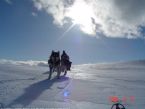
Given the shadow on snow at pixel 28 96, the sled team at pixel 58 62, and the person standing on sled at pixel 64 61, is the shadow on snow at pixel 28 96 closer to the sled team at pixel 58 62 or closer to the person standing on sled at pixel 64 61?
the sled team at pixel 58 62

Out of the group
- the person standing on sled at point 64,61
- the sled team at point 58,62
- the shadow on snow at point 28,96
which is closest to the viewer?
the shadow on snow at point 28,96

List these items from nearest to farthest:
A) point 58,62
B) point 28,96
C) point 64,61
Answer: point 28,96
point 58,62
point 64,61

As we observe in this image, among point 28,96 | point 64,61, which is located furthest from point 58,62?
point 28,96

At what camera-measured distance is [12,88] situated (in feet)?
50.6

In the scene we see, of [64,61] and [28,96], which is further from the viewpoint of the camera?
[64,61]

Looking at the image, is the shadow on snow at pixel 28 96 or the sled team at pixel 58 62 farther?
the sled team at pixel 58 62

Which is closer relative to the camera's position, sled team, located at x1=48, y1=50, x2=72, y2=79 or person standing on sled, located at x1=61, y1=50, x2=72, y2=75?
sled team, located at x1=48, y1=50, x2=72, y2=79

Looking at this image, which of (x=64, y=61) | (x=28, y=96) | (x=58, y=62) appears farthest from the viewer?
(x=64, y=61)

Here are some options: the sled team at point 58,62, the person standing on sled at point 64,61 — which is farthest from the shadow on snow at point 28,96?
the person standing on sled at point 64,61

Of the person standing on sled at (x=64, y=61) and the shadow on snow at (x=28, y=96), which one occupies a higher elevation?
the person standing on sled at (x=64, y=61)

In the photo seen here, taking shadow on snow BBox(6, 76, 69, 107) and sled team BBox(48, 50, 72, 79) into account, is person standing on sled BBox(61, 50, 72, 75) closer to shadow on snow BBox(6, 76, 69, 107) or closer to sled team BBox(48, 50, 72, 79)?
sled team BBox(48, 50, 72, 79)

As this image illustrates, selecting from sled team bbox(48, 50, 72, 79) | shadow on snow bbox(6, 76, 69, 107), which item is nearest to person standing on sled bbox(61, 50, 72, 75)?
sled team bbox(48, 50, 72, 79)

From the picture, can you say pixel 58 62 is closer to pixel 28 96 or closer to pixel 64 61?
pixel 64 61

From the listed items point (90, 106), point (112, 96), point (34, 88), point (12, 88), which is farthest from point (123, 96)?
point (12, 88)
